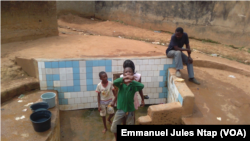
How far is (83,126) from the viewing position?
446 centimetres

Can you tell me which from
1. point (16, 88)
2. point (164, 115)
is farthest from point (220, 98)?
point (16, 88)

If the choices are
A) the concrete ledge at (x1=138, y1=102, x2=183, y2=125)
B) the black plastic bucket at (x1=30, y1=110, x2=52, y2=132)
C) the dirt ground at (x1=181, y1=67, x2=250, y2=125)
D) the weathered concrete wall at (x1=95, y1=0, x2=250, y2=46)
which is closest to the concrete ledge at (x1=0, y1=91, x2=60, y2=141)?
the black plastic bucket at (x1=30, y1=110, x2=52, y2=132)

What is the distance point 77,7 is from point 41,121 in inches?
388

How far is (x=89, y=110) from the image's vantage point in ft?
16.3

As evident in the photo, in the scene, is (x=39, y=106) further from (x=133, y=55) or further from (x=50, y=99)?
(x=133, y=55)

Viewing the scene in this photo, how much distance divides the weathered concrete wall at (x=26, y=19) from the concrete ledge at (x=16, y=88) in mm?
2149

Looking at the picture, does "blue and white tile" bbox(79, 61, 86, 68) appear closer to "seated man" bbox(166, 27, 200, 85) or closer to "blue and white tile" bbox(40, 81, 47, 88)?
"blue and white tile" bbox(40, 81, 47, 88)

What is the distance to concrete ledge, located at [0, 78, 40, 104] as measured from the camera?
409 centimetres

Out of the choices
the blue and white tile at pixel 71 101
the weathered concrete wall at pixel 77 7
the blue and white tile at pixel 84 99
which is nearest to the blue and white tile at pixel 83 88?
the blue and white tile at pixel 84 99

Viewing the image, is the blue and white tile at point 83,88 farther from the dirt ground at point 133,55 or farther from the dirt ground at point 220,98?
the dirt ground at point 220,98

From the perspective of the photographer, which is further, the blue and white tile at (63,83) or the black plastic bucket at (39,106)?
the blue and white tile at (63,83)

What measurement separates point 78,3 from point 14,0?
246 inches

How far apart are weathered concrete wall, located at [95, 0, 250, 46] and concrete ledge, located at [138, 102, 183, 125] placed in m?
5.70

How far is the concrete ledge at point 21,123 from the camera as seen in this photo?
3110 millimetres
